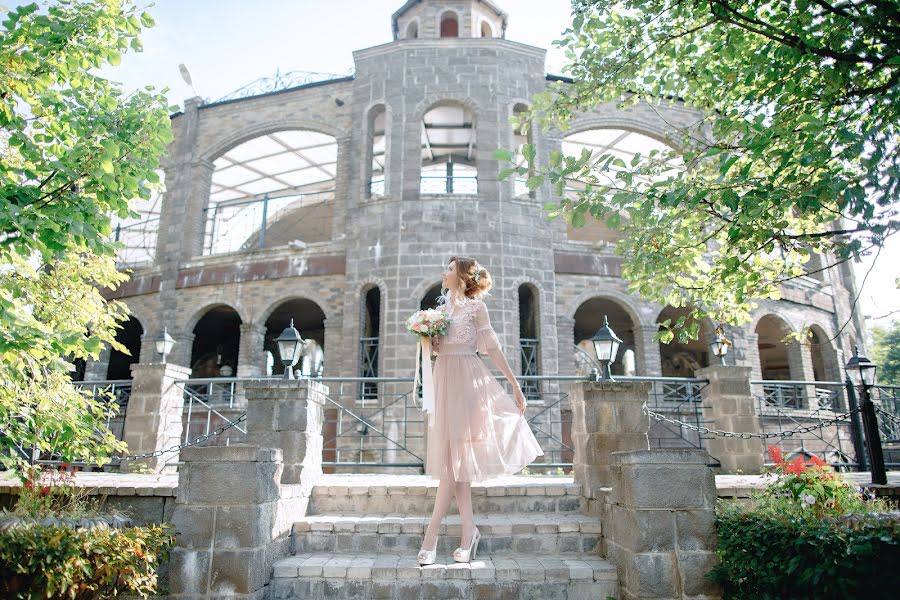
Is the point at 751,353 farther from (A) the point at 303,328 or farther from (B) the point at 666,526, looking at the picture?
(A) the point at 303,328

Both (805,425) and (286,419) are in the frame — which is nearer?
(286,419)

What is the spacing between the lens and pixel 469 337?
4.76m

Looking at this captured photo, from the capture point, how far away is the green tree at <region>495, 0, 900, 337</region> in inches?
161

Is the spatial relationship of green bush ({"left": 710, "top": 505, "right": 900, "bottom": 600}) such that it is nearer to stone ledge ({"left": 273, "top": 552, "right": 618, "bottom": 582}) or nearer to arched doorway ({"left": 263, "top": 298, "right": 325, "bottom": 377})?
stone ledge ({"left": 273, "top": 552, "right": 618, "bottom": 582})

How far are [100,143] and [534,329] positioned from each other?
33.2 ft

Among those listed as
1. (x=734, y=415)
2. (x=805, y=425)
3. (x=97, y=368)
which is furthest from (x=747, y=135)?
(x=97, y=368)

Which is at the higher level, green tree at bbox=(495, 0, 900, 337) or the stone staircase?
green tree at bbox=(495, 0, 900, 337)

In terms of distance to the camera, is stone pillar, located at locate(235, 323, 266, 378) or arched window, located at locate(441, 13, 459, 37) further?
arched window, located at locate(441, 13, 459, 37)

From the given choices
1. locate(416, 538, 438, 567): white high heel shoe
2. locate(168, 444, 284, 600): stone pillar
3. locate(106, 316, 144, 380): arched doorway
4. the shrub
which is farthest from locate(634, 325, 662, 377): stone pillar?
locate(106, 316, 144, 380): arched doorway

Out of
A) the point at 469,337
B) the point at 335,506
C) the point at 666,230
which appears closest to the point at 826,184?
the point at 666,230

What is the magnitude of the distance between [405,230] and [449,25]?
295 inches

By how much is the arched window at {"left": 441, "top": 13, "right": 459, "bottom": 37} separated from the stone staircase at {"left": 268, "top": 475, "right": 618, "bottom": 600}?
568 inches

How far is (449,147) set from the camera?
17719 millimetres

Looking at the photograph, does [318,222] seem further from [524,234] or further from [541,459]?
[541,459]
